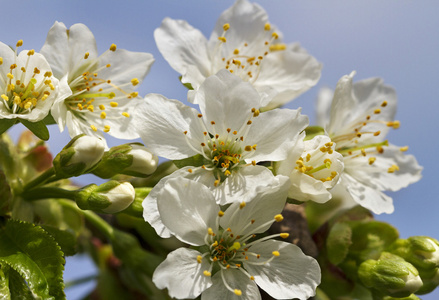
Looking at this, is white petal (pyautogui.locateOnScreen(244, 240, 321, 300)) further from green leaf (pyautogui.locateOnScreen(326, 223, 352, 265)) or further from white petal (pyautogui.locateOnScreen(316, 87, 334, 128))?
white petal (pyautogui.locateOnScreen(316, 87, 334, 128))

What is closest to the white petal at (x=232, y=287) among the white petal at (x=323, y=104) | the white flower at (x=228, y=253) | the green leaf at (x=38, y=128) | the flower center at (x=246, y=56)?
the white flower at (x=228, y=253)

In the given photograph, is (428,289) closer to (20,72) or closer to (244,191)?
(244,191)

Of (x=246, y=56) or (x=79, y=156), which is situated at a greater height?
(x=246, y=56)

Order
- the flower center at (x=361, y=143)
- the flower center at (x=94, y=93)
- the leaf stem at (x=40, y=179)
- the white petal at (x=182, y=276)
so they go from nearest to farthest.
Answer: the white petal at (x=182, y=276) → the leaf stem at (x=40, y=179) → the flower center at (x=94, y=93) → the flower center at (x=361, y=143)

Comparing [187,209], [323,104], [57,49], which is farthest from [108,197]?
[323,104]

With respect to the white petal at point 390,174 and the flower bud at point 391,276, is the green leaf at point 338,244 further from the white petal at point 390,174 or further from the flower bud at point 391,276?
the white petal at point 390,174

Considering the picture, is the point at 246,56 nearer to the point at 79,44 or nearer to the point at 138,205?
the point at 79,44
